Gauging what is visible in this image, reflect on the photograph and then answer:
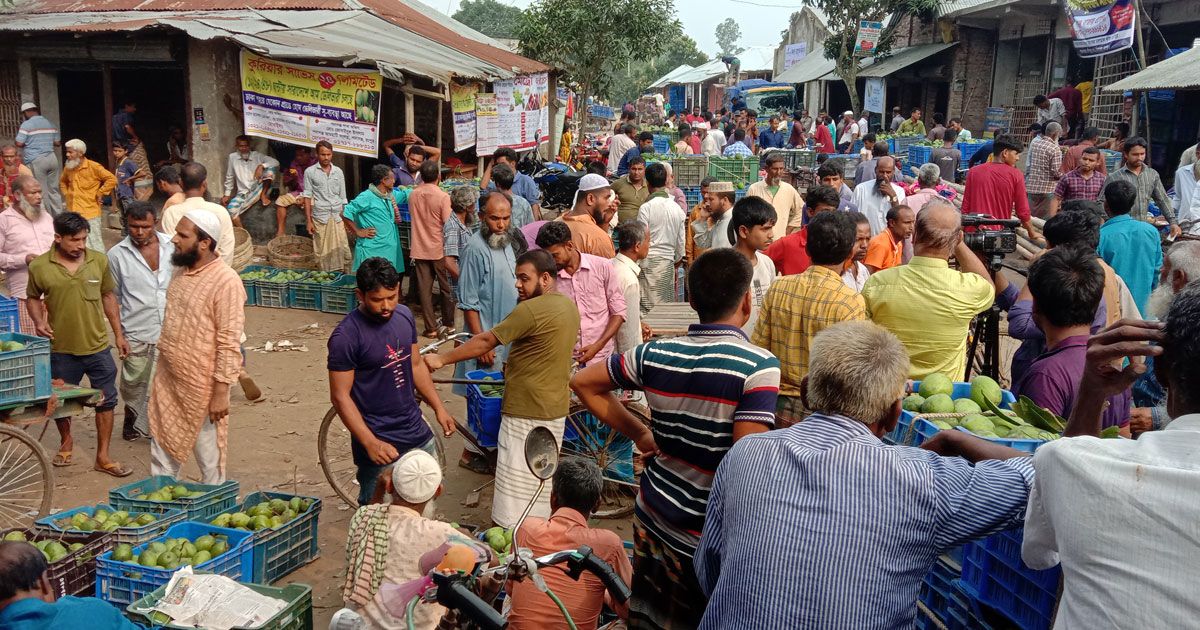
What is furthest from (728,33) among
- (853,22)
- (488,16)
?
(853,22)

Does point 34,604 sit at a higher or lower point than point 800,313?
lower

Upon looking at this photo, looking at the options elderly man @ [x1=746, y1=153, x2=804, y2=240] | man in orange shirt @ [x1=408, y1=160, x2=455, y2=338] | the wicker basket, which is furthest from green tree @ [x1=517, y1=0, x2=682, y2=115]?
elderly man @ [x1=746, y1=153, x2=804, y2=240]

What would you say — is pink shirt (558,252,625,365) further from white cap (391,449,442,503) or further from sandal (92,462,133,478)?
sandal (92,462,133,478)

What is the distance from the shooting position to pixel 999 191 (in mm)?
9695

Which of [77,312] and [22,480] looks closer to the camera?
[22,480]

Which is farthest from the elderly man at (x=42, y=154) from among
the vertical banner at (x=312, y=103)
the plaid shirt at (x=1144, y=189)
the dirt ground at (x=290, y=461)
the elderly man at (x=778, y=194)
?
the plaid shirt at (x=1144, y=189)

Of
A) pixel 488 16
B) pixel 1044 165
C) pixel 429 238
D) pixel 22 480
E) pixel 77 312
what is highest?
pixel 488 16

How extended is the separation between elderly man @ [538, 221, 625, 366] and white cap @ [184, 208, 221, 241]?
2.07 metres

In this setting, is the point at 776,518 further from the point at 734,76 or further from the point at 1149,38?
the point at 734,76

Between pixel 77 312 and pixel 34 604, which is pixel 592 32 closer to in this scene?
pixel 77 312

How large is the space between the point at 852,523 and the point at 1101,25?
1857 cm

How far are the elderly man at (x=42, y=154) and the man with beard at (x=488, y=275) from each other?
8605 mm

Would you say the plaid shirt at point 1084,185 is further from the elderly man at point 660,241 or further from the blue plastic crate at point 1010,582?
the blue plastic crate at point 1010,582

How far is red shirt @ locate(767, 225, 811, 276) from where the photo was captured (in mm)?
6535
